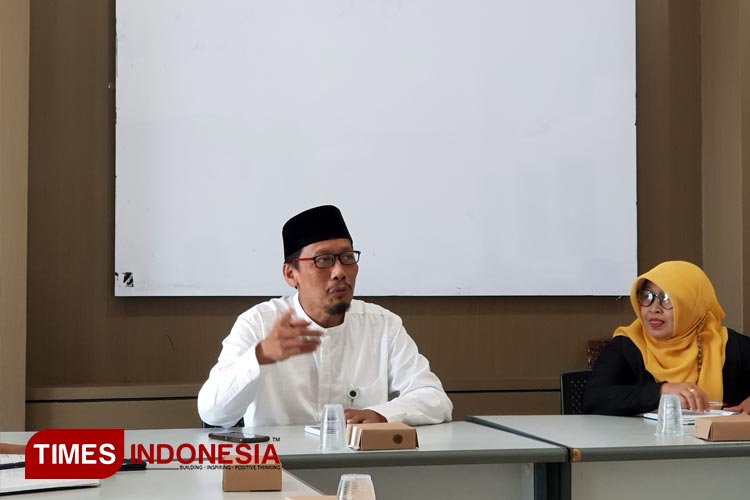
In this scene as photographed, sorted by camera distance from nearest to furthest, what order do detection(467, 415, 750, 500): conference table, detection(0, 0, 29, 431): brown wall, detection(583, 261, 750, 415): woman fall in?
1. detection(467, 415, 750, 500): conference table
2. detection(583, 261, 750, 415): woman
3. detection(0, 0, 29, 431): brown wall

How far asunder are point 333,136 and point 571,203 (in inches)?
43.8

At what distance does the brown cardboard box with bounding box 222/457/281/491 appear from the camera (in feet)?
5.71

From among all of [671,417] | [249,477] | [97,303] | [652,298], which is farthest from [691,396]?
[97,303]

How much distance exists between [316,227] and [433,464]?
100 centimetres

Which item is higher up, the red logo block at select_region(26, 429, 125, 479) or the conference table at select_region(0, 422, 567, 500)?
the red logo block at select_region(26, 429, 125, 479)

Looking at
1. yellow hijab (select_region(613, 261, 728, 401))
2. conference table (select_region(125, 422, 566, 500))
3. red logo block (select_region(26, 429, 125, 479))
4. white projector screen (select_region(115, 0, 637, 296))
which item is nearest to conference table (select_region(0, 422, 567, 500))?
conference table (select_region(125, 422, 566, 500))

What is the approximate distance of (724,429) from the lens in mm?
2520

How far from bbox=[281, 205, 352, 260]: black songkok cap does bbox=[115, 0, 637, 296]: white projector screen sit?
3.25ft

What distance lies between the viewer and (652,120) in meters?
4.50

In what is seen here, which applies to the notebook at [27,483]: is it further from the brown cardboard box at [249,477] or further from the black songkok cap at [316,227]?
the black songkok cap at [316,227]

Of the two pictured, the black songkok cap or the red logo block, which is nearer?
the red logo block

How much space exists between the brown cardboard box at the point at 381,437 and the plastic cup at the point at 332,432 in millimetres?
29

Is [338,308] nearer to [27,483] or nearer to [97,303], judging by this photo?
[97,303]

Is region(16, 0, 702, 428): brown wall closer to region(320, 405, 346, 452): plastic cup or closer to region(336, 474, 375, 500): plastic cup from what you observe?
region(320, 405, 346, 452): plastic cup
